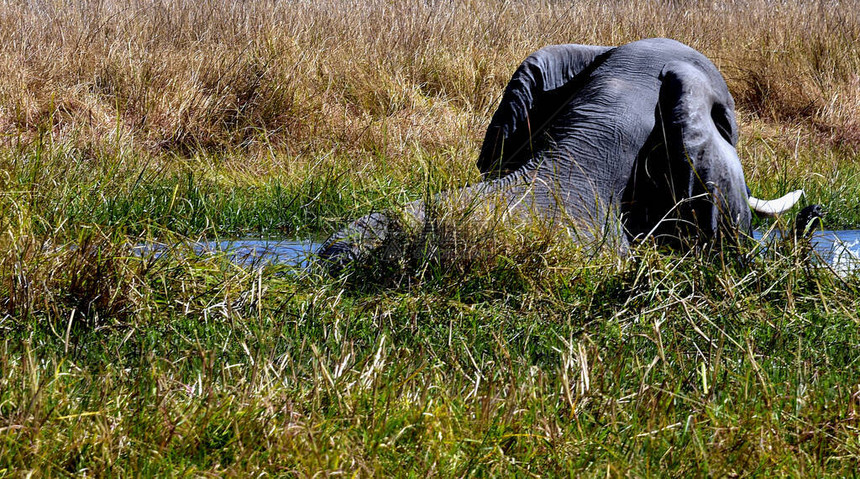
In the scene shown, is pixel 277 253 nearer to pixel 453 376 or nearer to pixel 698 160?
pixel 453 376

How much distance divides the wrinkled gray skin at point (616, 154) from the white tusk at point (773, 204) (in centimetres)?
51

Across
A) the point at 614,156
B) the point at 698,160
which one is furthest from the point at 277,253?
the point at 698,160

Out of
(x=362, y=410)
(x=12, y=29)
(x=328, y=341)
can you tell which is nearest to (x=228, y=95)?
(x=12, y=29)

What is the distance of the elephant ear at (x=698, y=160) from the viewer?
14.8ft

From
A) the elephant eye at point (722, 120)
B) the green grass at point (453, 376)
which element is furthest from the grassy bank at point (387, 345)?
the elephant eye at point (722, 120)

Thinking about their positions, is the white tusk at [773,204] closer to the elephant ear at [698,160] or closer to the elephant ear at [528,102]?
the elephant ear at [698,160]

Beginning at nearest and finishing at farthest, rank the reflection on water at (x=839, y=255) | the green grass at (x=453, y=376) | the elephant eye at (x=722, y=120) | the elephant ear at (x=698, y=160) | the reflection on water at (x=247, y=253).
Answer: the green grass at (x=453, y=376) → the reflection on water at (x=247, y=253) → the reflection on water at (x=839, y=255) → the elephant ear at (x=698, y=160) → the elephant eye at (x=722, y=120)

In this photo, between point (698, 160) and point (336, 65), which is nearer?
point (698, 160)

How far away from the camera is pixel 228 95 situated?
8945 millimetres

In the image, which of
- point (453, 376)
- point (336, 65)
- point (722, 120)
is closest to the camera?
point (453, 376)

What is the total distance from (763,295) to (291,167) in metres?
4.04

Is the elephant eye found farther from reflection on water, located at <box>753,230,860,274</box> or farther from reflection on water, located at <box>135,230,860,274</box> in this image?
reflection on water, located at <box>135,230,860,274</box>

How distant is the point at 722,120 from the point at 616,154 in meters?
0.65

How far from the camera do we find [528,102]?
5.08m
